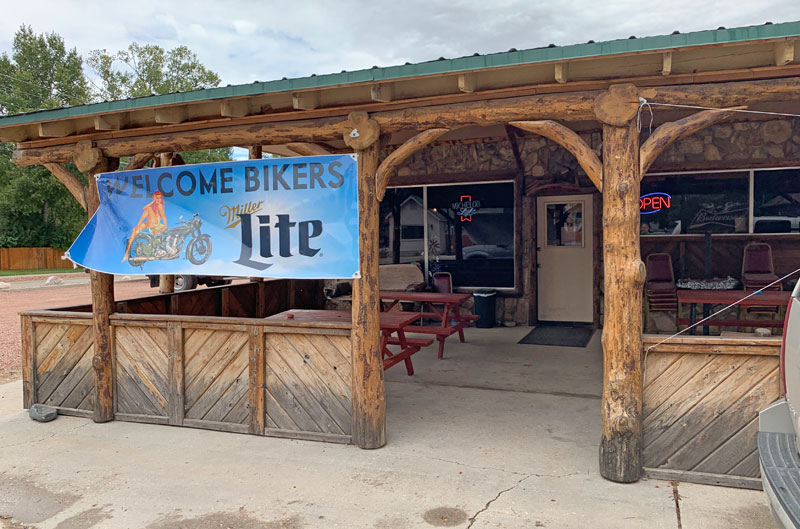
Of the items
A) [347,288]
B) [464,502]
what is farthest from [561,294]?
[464,502]

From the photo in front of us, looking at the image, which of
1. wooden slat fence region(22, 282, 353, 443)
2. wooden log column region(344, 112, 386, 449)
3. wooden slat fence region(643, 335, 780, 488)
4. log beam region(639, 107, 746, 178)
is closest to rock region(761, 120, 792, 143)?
log beam region(639, 107, 746, 178)

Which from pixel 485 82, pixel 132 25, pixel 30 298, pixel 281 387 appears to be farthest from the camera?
pixel 132 25

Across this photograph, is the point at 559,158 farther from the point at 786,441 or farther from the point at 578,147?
the point at 786,441

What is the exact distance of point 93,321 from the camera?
17.5ft

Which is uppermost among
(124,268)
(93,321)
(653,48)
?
Result: (653,48)

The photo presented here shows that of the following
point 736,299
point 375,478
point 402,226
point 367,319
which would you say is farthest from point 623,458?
point 402,226

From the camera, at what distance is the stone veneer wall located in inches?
311

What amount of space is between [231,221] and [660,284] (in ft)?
Answer: 19.4

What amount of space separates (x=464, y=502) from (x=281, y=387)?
184cm

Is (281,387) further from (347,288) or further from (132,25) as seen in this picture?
(132,25)

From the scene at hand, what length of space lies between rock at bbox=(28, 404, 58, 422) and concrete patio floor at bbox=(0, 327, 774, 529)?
0.23 feet

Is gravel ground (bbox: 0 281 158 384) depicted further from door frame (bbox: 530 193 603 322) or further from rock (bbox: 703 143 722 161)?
rock (bbox: 703 143 722 161)

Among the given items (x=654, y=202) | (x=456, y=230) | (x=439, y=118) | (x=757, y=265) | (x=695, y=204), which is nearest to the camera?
(x=439, y=118)

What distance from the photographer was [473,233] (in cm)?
973
